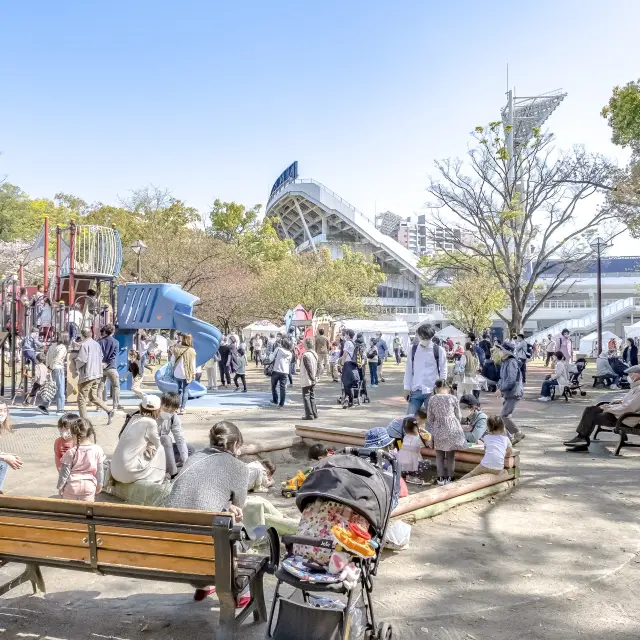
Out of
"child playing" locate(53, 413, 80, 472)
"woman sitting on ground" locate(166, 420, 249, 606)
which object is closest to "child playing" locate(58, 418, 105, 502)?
"child playing" locate(53, 413, 80, 472)

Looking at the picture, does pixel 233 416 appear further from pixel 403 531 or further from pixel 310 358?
pixel 403 531

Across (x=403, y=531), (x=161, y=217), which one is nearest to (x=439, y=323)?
(x=161, y=217)

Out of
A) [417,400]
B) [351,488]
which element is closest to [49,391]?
[417,400]

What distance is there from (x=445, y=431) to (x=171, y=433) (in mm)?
3014

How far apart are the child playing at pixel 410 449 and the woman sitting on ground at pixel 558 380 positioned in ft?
28.3

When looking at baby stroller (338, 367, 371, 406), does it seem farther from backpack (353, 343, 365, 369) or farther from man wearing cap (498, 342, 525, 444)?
man wearing cap (498, 342, 525, 444)

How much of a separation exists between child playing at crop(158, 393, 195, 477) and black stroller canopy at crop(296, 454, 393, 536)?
125 inches

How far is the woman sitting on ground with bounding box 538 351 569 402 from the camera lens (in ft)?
49.2

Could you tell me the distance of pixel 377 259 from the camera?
239 feet

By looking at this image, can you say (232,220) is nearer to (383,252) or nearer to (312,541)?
(383,252)

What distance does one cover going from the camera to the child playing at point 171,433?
649 cm

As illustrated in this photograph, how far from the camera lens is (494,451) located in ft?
21.7

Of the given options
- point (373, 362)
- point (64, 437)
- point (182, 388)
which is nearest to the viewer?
point (64, 437)

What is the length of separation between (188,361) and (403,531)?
729cm
